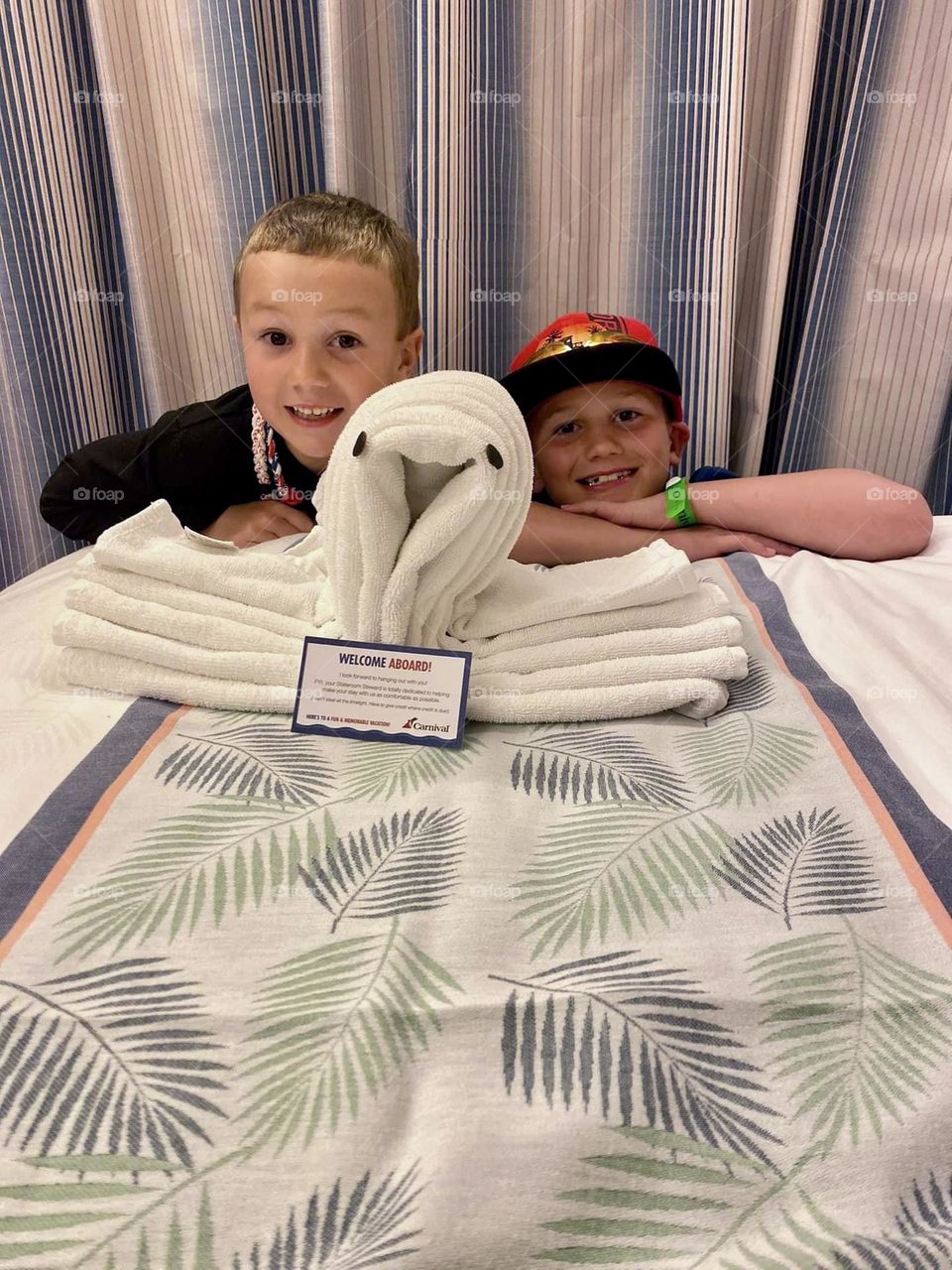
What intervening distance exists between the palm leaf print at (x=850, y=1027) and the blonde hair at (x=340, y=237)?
863mm

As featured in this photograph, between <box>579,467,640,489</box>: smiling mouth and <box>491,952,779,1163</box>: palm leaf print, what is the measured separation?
790 millimetres

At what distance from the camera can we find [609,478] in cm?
115

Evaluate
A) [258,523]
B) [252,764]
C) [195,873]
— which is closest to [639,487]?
[258,523]

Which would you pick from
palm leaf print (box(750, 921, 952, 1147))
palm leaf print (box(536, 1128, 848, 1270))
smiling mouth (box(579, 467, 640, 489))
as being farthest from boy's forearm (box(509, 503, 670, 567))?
palm leaf print (box(536, 1128, 848, 1270))

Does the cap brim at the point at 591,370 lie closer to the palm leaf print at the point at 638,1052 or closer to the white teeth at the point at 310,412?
the white teeth at the point at 310,412

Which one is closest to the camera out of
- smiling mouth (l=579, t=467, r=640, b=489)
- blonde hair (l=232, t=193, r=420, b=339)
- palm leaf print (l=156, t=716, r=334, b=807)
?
palm leaf print (l=156, t=716, r=334, b=807)

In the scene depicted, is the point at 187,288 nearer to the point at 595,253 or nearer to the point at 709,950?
the point at 595,253

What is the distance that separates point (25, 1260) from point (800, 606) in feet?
2.49

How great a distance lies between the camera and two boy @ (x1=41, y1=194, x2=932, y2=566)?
1.02m

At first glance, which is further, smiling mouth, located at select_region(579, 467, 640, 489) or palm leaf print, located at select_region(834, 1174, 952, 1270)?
smiling mouth, located at select_region(579, 467, 640, 489)

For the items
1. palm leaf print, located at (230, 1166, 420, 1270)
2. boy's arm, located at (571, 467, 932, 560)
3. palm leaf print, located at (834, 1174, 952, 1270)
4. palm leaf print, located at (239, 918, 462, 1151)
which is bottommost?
boy's arm, located at (571, 467, 932, 560)

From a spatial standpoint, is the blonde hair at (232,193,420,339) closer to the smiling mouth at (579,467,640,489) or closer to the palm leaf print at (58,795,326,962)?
the smiling mouth at (579,467,640,489)

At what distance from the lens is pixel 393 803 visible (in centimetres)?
57

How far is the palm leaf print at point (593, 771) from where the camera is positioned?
1.90ft
